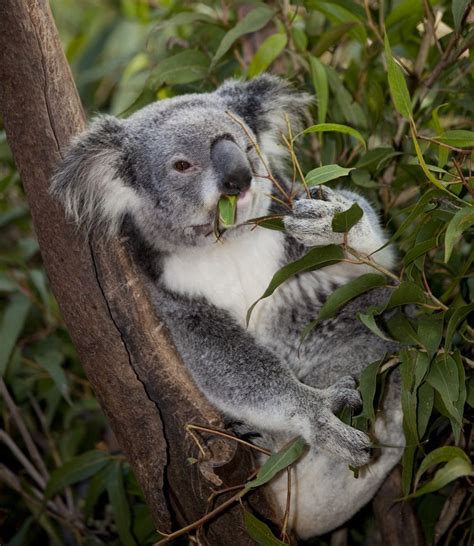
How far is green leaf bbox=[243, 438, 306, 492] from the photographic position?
192 cm

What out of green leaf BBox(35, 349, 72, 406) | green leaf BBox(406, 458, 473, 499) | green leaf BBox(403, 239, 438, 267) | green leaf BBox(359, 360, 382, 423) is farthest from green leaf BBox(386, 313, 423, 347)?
green leaf BBox(35, 349, 72, 406)

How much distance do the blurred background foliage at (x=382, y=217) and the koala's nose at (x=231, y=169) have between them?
382mm

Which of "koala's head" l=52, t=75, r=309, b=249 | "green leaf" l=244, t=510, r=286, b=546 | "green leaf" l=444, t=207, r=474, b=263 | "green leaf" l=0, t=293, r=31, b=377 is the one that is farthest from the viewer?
"green leaf" l=0, t=293, r=31, b=377

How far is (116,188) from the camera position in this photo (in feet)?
8.00

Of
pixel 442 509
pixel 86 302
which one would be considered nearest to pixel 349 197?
pixel 86 302

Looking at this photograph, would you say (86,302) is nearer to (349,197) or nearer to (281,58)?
(349,197)

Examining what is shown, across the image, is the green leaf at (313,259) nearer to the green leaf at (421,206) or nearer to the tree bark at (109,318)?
the green leaf at (421,206)

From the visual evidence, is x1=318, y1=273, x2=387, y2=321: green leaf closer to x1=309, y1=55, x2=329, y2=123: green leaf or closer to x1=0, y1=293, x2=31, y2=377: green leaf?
x1=309, y1=55, x2=329, y2=123: green leaf

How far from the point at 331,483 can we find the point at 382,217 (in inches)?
40.3

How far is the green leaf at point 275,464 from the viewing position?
1917 millimetres

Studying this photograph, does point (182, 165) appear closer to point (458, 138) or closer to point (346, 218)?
point (346, 218)

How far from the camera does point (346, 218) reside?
186 centimetres

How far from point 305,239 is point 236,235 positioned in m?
0.39

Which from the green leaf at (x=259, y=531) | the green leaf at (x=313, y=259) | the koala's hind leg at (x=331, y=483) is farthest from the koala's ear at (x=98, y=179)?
the koala's hind leg at (x=331, y=483)
